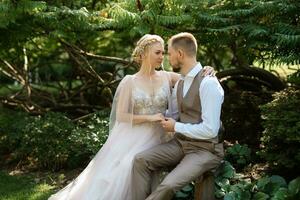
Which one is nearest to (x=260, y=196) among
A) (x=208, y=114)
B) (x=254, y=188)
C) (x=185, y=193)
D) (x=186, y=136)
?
(x=254, y=188)

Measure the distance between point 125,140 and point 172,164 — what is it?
1.86ft

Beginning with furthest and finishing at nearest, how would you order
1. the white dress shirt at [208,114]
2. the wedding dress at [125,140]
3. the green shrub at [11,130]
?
1. the green shrub at [11,130]
2. the wedding dress at [125,140]
3. the white dress shirt at [208,114]

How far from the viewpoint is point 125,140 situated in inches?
202

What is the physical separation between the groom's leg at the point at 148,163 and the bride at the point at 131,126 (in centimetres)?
15

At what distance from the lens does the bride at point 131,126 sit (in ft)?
16.3

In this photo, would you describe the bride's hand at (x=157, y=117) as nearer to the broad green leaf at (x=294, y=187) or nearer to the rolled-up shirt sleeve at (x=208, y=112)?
the rolled-up shirt sleeve at (x=208, y=112)

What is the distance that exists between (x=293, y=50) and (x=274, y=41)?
25 cm

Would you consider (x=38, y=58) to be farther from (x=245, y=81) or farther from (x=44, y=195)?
(x=44, y=195)

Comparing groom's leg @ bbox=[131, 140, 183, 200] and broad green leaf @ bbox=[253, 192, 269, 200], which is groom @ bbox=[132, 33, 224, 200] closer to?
groom's leg @ bbox=[131, 140, 183, 200]

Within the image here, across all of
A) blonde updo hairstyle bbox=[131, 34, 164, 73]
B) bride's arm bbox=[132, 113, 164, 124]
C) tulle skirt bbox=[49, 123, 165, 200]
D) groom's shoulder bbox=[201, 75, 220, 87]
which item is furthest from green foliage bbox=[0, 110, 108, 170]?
groom's shoulder bbox=[201, 75, 220, 87]

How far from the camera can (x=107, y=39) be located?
30.5ft

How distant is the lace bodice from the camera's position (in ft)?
16.6

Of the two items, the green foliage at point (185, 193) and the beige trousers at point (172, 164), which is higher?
the beige trousers at point (172, 164)

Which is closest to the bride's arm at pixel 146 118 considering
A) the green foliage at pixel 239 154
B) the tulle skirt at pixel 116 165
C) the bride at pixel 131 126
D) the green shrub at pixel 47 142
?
the bride at pixel 131 126
